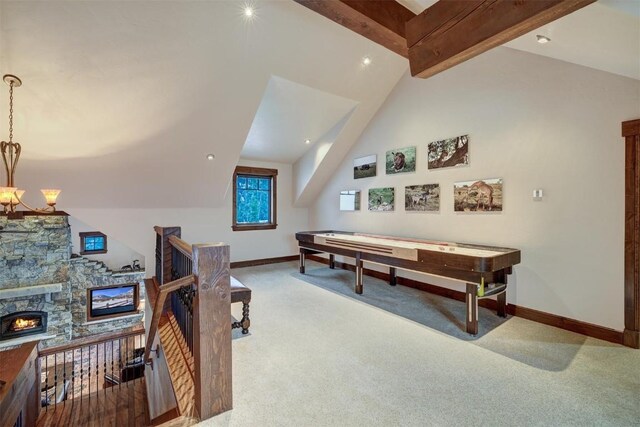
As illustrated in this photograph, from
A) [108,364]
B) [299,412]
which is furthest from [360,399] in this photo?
[108,364]

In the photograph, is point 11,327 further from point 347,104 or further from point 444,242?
point 444,242

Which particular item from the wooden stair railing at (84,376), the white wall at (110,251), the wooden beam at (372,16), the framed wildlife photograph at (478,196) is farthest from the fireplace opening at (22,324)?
the framed wildlife photograph at (478,196)

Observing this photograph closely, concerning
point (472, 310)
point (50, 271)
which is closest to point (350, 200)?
point (472, 310)

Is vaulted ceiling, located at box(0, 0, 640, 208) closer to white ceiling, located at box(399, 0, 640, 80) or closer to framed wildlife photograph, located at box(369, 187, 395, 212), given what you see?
white ceiling, located at box(399, 0, 640, 80)

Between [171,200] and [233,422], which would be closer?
[233,422]

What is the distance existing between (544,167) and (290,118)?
12.4ft

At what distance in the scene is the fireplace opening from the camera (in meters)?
5.07

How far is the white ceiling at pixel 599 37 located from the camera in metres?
1.46

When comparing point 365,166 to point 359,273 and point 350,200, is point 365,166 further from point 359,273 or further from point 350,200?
point 359,273

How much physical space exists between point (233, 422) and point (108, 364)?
6217 mm

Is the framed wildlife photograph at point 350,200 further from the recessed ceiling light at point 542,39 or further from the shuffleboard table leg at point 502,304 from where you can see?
the recessed ceiling light at point 542,39

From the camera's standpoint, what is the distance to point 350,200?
577cm

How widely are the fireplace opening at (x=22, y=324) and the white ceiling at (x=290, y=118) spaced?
5087 millimetres

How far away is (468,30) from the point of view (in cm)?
193
